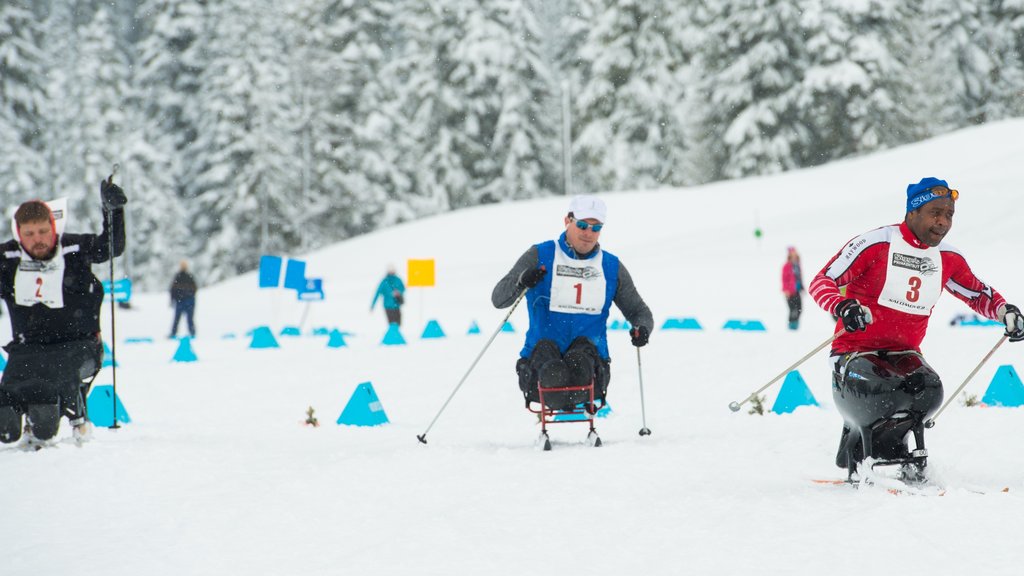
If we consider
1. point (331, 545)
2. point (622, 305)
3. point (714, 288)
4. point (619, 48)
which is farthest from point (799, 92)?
point (331, 545)

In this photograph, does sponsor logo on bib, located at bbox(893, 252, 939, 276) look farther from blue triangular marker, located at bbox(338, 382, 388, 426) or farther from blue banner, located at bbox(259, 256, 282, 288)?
blue banner, located at bbox(259, 256, 282, 288)

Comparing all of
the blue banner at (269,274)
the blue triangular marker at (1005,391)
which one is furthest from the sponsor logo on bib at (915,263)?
the blue banner at (269,274)

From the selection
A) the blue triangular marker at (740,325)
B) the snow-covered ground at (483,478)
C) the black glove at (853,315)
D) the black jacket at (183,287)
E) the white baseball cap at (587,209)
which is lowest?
the snow-covered ground at (483,478)

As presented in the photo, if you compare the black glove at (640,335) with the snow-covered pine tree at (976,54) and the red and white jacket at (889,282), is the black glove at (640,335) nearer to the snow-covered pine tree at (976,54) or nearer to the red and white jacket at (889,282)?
the red and white jacket at (889,282)

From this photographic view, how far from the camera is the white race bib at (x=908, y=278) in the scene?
524cm

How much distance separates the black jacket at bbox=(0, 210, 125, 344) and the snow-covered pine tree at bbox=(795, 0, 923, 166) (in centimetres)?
3395

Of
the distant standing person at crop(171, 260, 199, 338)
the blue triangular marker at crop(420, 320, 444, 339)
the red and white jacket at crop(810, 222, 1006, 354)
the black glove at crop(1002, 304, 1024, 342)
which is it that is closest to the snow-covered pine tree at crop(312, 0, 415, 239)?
the distant standing person at crop(171, 260, 199, 338)

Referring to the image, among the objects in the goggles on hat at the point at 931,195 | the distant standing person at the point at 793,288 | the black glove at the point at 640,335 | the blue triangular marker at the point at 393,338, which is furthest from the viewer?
the distant standing person at the point at 793,288

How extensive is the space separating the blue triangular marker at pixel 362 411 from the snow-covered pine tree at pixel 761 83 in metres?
32.3

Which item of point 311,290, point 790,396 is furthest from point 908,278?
point 311,290

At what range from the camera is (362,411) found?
28.0ft

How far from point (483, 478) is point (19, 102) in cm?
3967

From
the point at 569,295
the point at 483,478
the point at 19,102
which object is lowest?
the point at 483,478

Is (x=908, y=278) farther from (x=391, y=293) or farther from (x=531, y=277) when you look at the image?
(x=391, y=293)
